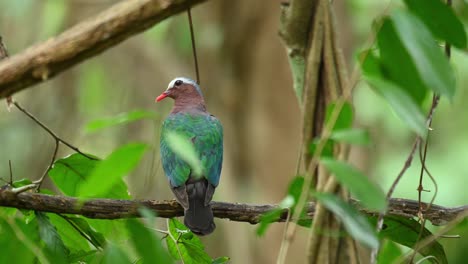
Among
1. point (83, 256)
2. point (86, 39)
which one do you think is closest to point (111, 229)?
point (83, 256)

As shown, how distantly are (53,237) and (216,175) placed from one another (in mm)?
1337

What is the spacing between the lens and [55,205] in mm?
2275

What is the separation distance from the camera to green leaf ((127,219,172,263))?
1457mm

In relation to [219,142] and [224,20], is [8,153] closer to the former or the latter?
[224,20]

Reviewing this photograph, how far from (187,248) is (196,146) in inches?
45.0

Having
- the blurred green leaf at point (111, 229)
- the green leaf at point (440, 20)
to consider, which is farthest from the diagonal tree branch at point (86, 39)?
the blurred green leaf at point (111, 229)

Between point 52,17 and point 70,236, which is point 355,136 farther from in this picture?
point 52,17

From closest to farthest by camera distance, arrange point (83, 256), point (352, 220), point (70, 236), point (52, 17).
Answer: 1. point (352, 220)
2. point (83, 256)
3. point (70, 236)
4. point (52, 17)

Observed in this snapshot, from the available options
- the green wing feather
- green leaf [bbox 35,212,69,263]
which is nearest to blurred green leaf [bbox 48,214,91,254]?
green leaf [bbox 35,212,69,263]

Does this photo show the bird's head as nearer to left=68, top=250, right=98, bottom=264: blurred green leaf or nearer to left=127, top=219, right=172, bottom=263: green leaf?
left=68, top=250, right=98, bottom=264: blurred green leaf

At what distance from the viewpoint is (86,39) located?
5.96 ft

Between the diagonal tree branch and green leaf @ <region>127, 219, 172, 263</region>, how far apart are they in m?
0.47

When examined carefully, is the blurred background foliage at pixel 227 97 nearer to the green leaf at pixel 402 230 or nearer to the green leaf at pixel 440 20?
the green leaf at pixel 402 230

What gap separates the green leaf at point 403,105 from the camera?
125cm
